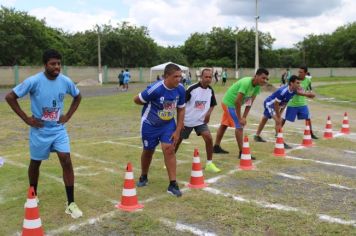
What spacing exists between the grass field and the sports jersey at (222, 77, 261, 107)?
1.08 meters

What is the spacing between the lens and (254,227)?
472 cm

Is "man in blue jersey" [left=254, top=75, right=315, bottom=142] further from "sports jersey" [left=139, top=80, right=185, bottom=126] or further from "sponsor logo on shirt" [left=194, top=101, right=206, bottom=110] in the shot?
"sports jersey" [left=139, top=80, right=185, bottom=126]

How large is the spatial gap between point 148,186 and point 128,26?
6326 centimetres

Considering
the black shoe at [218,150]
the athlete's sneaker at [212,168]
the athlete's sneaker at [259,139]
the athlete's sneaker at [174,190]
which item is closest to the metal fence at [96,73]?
the athlete's sneaker at [259,139]

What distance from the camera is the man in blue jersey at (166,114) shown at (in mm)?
5879

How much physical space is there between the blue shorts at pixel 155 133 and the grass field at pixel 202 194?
0.67 metres

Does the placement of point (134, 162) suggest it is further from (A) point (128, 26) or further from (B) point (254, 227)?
(A) point (128, 26)

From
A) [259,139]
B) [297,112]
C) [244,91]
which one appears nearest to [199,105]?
[244,91]

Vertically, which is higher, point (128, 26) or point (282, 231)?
point (128, 26)

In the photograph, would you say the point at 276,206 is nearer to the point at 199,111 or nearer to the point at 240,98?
the point at 199,111

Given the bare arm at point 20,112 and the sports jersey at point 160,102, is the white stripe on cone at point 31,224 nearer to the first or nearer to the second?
the bare arm at point 20,112

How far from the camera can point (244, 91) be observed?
8078 mm

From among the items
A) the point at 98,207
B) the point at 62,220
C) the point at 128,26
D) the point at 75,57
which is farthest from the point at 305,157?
the point at 75,57

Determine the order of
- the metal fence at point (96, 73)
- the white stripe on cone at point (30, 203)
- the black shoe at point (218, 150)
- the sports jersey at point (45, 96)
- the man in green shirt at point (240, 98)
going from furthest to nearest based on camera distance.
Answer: the metal fence at point (96, 73) < the black shoe at point (218, 150) < the man in green shirt at point (240, 98) < the sports jersey at point (45, 96) < the white stripe on cone at point (30, 203)
